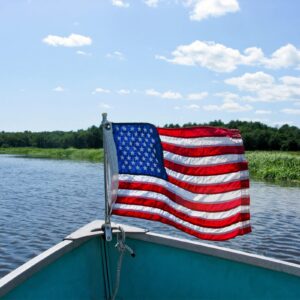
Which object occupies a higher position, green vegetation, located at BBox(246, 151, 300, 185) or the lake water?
green vegetation, located at BBox(246, 151, 300, 185)

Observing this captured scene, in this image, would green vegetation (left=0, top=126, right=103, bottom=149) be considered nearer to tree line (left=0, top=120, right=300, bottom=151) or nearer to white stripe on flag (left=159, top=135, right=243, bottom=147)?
tree line (left=0, top=120, right=300, bottom=151)

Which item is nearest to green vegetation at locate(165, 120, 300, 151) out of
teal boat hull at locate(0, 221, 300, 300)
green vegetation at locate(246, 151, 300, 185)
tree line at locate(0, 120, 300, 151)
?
tree line at locate(0, 120, 300, 151)

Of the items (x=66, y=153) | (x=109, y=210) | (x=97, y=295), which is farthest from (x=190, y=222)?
(x=66, y=153)

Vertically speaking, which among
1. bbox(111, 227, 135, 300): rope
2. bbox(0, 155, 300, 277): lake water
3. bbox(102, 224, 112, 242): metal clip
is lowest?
bbox(0, 155, 300, 277): lake water

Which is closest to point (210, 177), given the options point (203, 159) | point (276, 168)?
point (203, 159)

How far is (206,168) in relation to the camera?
5.07 meters

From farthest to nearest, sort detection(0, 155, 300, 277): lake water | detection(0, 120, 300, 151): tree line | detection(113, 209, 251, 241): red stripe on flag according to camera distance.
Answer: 1. detection(0, 120, 300, 151): tree line
2. detection(0, 155, 300, 277): lake water
3. detection(113, 209, 251, 241): red stripe on flag

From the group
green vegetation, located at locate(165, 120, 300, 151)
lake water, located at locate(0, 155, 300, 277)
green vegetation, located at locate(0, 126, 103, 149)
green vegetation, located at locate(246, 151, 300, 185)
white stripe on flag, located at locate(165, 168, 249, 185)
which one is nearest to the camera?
white stripe on flag, located at locate(165, 168, 249, 185)

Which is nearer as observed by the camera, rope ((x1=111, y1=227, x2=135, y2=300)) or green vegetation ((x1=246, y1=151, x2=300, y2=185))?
rope ((x1=111, y1=227, x2=135, y2=300))

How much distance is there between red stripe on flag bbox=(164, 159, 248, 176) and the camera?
501cm

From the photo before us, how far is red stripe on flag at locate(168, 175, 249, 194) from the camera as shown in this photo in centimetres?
498

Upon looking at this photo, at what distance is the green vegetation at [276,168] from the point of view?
1520 inches

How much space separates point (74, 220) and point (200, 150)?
13932 mm

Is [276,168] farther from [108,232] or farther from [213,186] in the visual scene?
[108,232]
